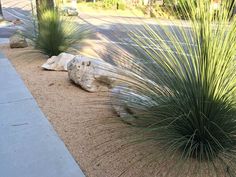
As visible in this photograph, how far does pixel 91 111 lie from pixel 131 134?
136cm

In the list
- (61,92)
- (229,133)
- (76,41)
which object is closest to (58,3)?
(76,41)

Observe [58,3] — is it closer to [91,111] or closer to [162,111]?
[91,111]

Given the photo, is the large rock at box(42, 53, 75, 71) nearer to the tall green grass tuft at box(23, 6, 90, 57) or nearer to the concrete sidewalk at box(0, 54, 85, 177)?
the tall green grass tuft at box(23, 6, 90, 57)

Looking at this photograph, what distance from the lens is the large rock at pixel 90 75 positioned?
15.9 ft

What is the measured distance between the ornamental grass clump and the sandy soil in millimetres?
291

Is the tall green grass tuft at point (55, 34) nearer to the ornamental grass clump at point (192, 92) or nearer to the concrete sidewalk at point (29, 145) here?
the concrete sidewalk at point (29, 145)

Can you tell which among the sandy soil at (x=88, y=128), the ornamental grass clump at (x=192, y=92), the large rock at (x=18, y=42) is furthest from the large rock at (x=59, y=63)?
the ornamental grass clump at (x=192, y=92)

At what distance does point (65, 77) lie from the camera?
231 inches

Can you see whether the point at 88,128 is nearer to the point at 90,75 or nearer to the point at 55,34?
the point at 90,75

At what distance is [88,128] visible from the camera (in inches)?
140

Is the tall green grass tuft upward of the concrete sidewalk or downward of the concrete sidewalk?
upward

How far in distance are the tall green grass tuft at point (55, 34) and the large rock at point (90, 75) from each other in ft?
6.62

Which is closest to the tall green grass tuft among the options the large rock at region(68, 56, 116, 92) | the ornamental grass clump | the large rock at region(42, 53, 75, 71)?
the large rock at region(42, 53, 75, 71)

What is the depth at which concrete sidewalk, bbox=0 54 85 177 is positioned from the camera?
2.79 metres
